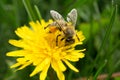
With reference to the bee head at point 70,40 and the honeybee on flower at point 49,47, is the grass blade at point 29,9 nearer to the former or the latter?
the honeybee on flower at point 49,47

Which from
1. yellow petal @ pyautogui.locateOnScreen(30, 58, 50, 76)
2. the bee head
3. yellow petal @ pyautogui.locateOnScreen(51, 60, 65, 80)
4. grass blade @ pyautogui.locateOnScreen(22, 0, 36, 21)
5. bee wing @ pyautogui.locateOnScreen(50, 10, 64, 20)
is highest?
grass blade @ pyautogui.locateOnScreen(22, 0, 36, 21)

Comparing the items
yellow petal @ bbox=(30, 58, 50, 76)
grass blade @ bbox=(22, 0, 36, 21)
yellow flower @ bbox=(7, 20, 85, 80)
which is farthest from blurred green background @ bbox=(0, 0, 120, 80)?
yellow petal @ bbox=(30, 58, 50, 76)

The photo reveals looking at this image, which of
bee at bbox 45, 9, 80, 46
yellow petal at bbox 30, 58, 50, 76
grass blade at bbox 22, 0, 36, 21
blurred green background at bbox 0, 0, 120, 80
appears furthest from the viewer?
blurred green background at bbox 0, 0, 120, 80

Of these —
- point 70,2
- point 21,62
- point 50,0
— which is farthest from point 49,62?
point 50,0

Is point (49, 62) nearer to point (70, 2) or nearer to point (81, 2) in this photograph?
point (81, 2)

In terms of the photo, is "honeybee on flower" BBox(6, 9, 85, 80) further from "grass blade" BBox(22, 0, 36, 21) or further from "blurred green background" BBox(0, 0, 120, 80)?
"blurred green background" BBox(0, 0, 120, 80)

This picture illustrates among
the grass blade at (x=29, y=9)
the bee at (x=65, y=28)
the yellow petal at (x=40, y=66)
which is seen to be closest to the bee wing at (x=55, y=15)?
the bee at (x=65, y=28)

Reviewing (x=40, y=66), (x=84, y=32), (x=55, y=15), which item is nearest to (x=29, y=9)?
(x=55, y=15)

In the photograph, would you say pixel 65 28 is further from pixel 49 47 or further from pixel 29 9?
pixel 29 9
